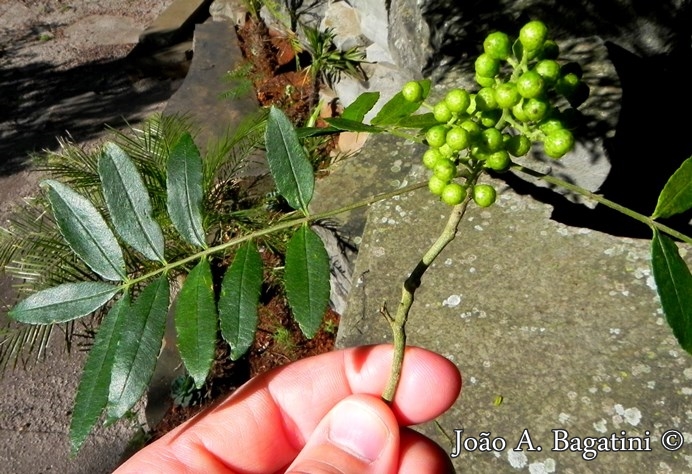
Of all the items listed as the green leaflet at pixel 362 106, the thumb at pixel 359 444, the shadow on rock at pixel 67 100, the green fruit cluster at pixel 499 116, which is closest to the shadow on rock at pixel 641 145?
the green leaflet at pixel 362 106

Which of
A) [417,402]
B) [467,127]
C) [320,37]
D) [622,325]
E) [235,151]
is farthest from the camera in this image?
[320,37]

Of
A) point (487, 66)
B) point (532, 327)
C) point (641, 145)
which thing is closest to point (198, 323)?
point (487, 66)

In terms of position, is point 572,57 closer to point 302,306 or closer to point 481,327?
point 481,327

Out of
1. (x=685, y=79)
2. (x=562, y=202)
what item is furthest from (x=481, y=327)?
(x=685, y=79)

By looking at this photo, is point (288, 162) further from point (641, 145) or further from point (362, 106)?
point (641, 145)

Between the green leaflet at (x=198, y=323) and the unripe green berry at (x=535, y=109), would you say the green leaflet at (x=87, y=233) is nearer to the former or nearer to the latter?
the green leaflet at (x=198, y=323)
